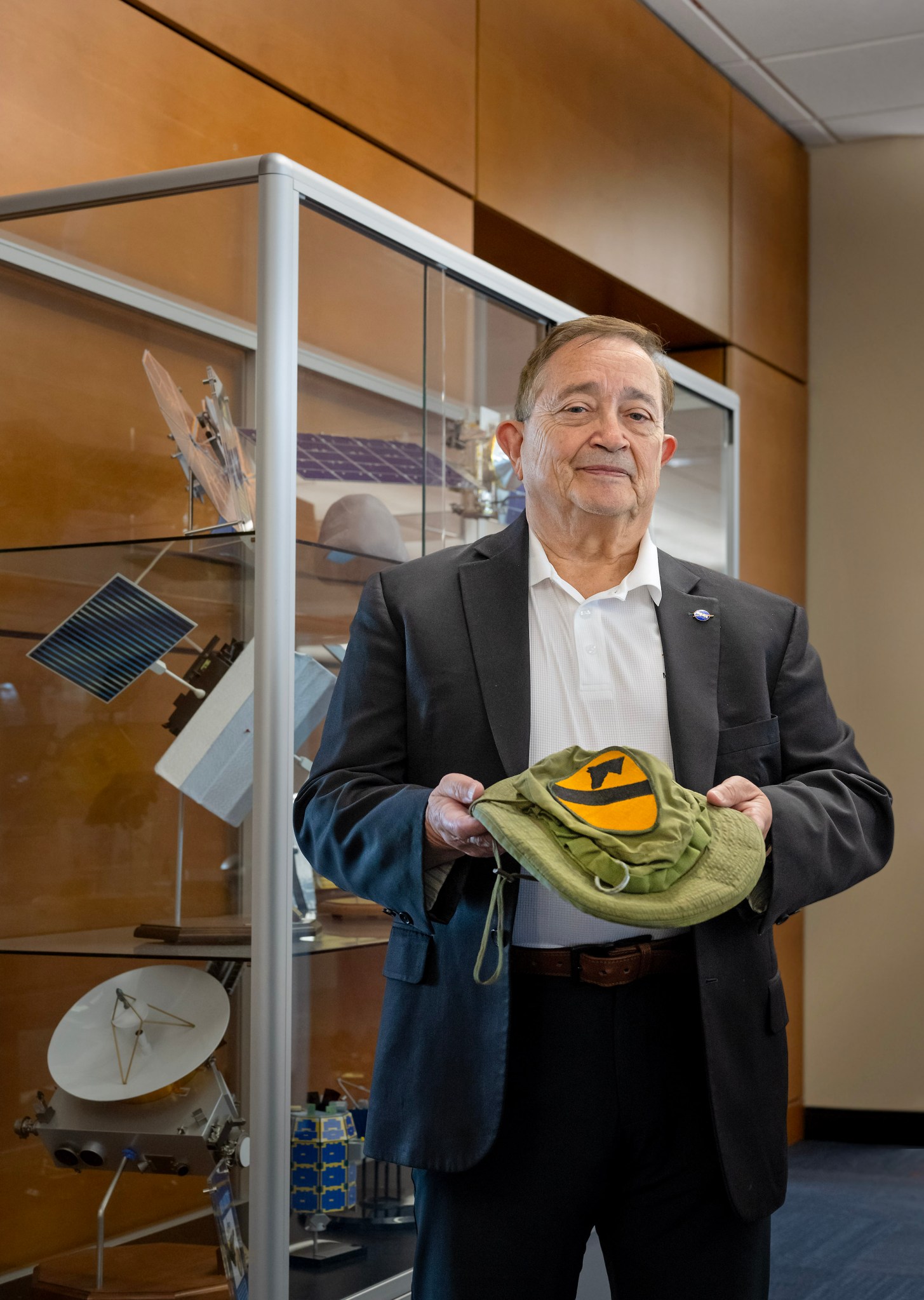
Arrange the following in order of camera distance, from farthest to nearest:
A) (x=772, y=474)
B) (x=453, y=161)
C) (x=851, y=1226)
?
1. (x=772, y=474)
2. (x=851, y=1226)
3. (x=453, y=161)

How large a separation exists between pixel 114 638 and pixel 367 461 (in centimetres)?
53

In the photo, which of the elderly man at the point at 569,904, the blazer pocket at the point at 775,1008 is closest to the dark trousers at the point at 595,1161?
the elderly man at the point at 569,904

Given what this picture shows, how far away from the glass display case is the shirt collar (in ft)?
1.48

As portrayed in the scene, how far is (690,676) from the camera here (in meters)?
1.64

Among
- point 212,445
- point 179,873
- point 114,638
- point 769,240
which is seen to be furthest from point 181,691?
point 769,240

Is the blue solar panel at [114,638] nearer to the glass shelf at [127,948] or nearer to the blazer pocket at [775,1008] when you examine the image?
the glass shelf at [127,948]

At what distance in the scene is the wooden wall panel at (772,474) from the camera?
15.8 feet

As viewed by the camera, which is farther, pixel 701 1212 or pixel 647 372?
pixel 647 372

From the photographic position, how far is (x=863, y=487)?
5.17m

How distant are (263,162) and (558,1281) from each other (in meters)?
1.58

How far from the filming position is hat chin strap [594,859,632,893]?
54.0 inches

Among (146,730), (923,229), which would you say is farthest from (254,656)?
(923,229)

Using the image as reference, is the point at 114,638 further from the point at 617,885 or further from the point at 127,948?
the point at 617,885

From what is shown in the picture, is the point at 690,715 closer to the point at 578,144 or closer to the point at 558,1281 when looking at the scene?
the point at 558,1281
